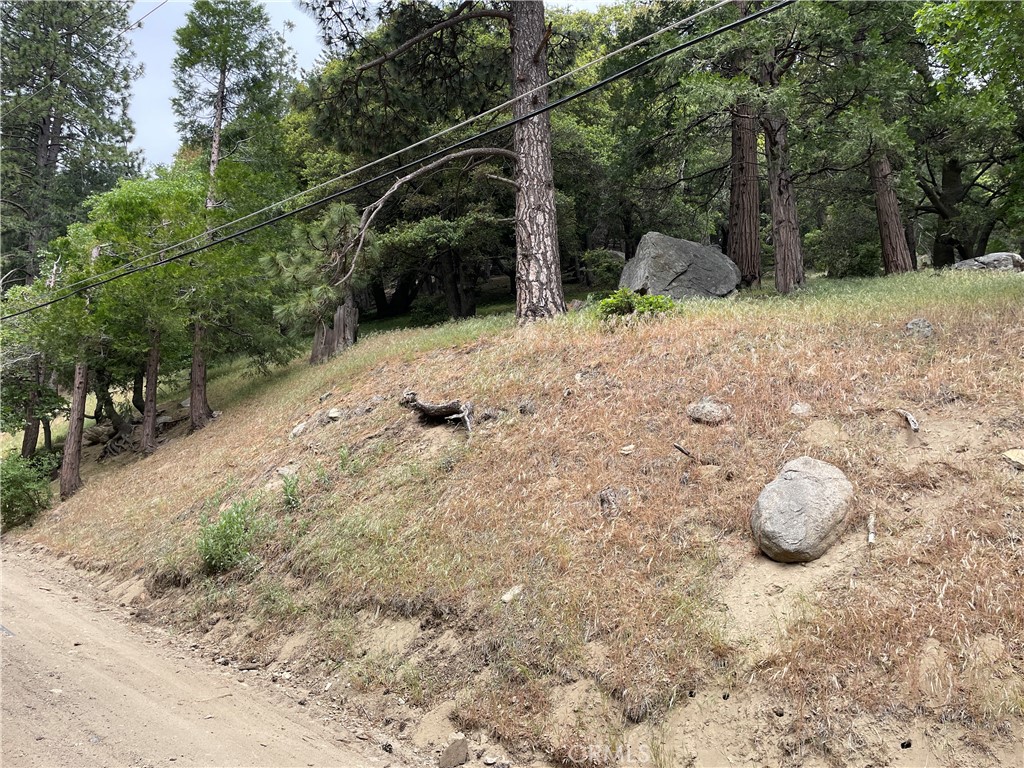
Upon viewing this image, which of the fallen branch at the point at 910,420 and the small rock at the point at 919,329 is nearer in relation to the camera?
the fallen branch at the point at 910,420

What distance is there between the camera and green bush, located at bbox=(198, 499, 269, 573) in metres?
6.75

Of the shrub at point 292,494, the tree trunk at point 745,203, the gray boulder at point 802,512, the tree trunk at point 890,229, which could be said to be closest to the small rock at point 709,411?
the gray boulder at point 802,512

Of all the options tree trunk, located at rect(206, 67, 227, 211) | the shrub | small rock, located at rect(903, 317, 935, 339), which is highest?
tree trunk, located at rect(206, 67, 227, 211)

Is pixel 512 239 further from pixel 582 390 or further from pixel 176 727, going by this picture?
pixel 176 727

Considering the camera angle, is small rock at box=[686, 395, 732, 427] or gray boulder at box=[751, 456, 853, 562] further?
small rock at box=[686, 395, 732, 427]

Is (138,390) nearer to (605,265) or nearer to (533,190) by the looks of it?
(605,265)

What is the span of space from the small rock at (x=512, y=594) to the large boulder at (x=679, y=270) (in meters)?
9.09

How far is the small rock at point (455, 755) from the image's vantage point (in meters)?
3.82

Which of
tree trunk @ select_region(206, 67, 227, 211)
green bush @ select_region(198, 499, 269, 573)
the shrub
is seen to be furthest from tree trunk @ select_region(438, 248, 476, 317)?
green bush @ select_region(198, 499, 269, 573)

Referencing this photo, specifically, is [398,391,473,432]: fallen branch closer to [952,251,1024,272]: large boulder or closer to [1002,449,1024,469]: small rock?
[1002,449,1024,469]: small rock

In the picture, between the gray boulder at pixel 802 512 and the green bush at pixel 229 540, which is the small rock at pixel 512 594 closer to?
the gray boulder at pixel 802 512

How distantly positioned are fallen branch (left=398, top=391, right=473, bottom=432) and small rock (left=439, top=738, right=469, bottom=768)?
143 inches

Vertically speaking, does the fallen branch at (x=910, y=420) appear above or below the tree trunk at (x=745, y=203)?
below

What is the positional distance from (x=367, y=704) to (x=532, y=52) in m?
9.98
